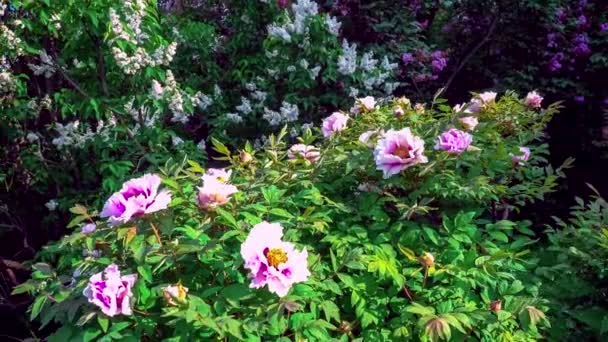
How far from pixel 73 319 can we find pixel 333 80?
2.60 meters

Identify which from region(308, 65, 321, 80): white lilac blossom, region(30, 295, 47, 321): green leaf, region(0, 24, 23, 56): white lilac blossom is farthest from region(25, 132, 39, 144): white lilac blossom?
region(30, 295, 47, 321): green leaf

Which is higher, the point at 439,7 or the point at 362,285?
the point at 439,7

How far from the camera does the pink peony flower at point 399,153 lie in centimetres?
180

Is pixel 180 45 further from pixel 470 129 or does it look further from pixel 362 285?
pixel 362 285

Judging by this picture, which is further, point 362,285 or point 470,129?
point 470,129

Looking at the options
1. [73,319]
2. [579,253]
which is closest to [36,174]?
[73,319]

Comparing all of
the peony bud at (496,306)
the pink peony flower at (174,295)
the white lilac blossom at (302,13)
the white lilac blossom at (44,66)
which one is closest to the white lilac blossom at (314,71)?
the white lilac blossom at (302,13)

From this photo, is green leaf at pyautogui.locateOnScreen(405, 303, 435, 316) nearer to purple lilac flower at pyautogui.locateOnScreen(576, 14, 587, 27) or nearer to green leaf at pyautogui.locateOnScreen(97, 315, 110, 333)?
green leaf at pyautogui.locateOnScreen(97, 315, 110, 333)

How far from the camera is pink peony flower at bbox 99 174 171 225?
5.21 feet

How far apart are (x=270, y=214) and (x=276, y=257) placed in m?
0.35

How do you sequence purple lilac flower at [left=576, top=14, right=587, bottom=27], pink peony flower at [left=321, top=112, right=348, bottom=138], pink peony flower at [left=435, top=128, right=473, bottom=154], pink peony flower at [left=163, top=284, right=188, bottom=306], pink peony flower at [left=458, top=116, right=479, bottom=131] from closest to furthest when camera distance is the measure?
pink peony flower at [left=163, top=284, right=188, bottom=306] → pink peony flower at [left=435, top=128, right=473, bottom=154] → pink peony flower at [left=458, top=116, right=479, bottom=131] → pink peony flower at [left=321, top=112, right=348, bottom=138] → purple lilac flower at [left=576, top=14, right=587, bottom=27]

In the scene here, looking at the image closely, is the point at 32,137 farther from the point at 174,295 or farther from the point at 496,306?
the point at 496,306

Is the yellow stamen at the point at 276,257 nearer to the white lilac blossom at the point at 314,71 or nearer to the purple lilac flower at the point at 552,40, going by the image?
the white lilac blossom at the point at 314,71

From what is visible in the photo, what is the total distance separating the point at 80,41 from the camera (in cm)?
308
